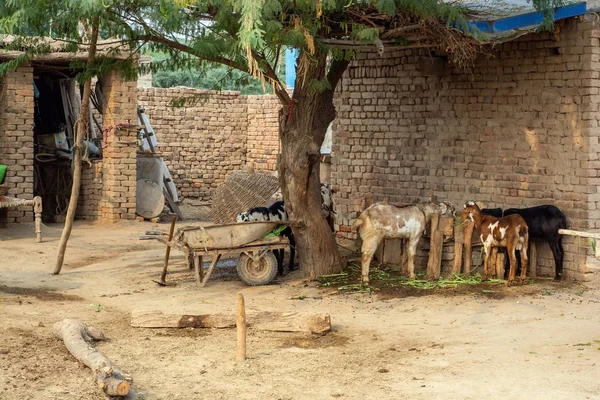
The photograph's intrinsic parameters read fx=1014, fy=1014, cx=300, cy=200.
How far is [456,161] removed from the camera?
12.5 metres

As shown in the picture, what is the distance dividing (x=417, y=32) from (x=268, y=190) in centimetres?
464

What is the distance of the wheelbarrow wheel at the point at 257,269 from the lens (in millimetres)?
11812

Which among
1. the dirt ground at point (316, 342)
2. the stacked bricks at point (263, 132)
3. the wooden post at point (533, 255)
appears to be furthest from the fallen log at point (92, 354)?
the stacked bricks at point (263, 132)

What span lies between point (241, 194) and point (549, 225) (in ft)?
18.9

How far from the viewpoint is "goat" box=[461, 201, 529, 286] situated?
11133 mm

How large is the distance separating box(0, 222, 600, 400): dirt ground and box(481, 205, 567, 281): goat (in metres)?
0.30

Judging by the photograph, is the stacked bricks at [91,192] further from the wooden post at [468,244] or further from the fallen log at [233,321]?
the fallen log at [233,321]

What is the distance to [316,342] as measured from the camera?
9031 millimetres

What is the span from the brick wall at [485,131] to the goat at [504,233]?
510 millimetres

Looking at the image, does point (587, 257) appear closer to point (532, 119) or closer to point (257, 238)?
point (532, 119)

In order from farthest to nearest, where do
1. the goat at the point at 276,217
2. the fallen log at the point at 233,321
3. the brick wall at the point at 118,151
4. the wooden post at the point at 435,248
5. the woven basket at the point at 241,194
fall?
the brick wall at the point at 118,151 → the woven basket at the point at 241,194 → the goat at the point at 276,217 → the wooden post at the point at 435,248 → the fallen log at the point at 233,321

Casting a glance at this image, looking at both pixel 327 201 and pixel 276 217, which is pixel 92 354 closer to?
pixel 276 217

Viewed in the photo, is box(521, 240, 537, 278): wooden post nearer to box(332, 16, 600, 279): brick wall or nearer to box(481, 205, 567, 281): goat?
box(332, 16, 600, 279): brick wall

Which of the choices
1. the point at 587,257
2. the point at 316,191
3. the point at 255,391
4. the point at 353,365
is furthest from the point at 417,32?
the point at 255,391
